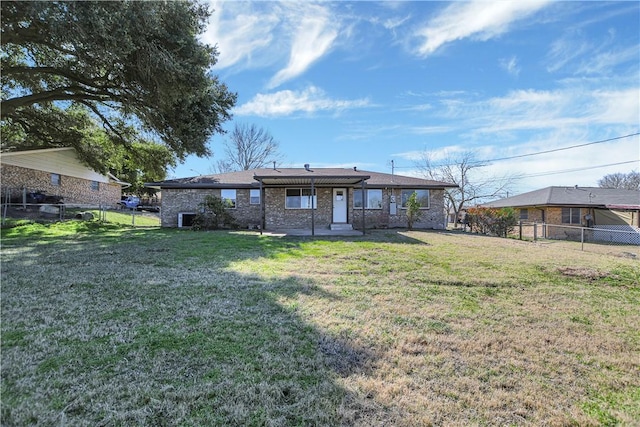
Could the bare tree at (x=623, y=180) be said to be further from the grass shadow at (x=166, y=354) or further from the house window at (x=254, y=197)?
the grass shadow at (x=166, y=354)

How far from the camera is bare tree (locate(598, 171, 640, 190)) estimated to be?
4044 centimetres

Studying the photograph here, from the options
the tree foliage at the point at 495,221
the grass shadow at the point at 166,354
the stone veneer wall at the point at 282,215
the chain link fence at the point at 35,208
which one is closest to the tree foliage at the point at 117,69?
the chain link fence at the point at 35,208

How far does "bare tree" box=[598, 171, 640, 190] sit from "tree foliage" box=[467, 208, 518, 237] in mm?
37190

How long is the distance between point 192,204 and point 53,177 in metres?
10.3

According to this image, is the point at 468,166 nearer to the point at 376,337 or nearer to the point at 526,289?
the point at 526,289

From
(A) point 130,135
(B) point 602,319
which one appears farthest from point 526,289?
(A) point 130,135

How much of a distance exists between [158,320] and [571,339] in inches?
190

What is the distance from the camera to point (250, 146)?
3597 centimetres

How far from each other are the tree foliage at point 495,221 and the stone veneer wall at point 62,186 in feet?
74.9

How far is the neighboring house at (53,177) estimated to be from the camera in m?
16.4

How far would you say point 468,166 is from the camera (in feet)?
103

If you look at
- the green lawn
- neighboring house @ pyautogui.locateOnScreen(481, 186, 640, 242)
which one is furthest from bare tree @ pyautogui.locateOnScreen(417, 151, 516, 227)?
the green lawn

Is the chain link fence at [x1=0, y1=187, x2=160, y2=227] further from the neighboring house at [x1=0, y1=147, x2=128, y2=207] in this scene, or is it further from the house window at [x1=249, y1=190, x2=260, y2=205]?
the house window at [x1=249, y1=190, x2=260, y2=205]

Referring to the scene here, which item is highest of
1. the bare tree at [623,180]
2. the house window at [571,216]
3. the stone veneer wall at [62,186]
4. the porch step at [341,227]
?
the bare tree at [623,180]
